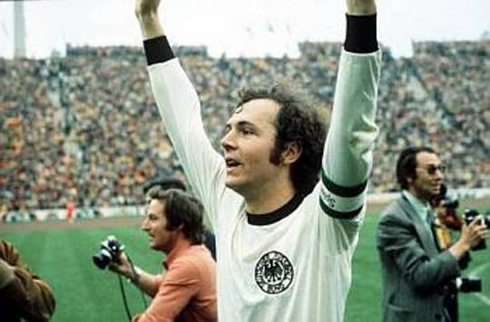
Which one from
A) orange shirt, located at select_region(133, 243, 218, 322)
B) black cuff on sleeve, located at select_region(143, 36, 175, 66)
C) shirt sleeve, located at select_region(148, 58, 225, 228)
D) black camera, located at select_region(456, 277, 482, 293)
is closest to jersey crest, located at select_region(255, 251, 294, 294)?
shirt sleeve, located at select_region(148, 58, 225, 228)

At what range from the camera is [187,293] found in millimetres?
3637

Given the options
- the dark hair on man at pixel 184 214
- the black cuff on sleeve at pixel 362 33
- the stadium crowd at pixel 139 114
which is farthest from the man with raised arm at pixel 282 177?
the stadium crowd at pixel 139 114

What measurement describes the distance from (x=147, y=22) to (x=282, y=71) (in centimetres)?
3913

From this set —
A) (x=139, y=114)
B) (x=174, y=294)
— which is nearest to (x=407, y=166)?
Answer: (x=174, y=294)

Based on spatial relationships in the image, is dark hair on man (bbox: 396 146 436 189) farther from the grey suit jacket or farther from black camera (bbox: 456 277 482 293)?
black camera (bbox: 456 277 482 293)

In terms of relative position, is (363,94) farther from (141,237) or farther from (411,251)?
(141,237)

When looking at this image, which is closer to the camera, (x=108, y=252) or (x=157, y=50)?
(x=157, y=50)

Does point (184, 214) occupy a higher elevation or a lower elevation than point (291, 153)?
lower

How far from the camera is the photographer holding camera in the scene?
3621 mm

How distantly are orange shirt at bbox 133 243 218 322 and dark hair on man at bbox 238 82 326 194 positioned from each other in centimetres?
120

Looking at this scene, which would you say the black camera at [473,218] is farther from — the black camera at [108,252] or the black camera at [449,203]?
the black camera at [108,252]

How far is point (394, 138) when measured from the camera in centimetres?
3744

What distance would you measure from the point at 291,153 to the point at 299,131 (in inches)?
2.7

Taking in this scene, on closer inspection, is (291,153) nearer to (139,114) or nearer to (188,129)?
(188,129)
